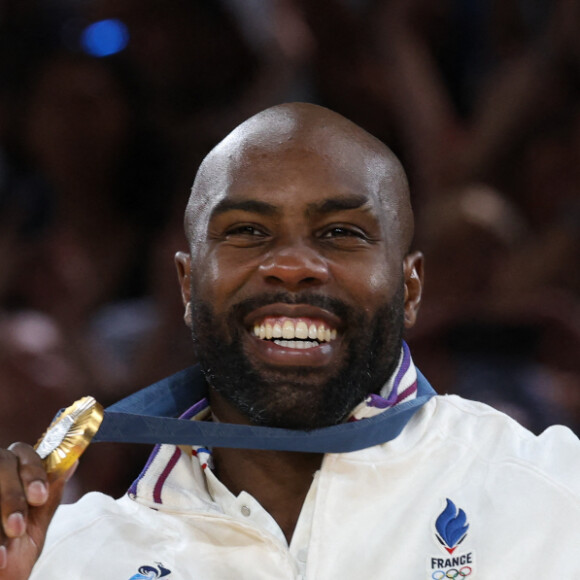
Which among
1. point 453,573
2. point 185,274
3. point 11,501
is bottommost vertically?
point 453,573

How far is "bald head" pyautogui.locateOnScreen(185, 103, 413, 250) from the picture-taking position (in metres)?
2.09

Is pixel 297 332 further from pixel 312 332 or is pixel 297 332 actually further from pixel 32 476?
pixel 32 476

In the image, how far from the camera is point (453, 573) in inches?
70.9

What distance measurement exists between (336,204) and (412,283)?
33 cm

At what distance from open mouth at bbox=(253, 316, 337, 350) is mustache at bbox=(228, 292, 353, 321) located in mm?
31

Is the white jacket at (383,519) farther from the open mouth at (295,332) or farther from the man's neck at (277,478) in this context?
the open mouth at (295,332)

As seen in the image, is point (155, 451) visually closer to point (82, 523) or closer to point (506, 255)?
point (82, 523)

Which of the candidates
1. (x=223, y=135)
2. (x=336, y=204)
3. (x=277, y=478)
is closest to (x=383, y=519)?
(x=277, y=478)

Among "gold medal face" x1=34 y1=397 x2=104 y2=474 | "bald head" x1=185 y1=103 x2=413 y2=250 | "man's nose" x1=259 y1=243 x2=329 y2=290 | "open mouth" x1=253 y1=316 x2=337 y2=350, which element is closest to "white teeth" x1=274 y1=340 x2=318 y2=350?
"open mouth" x1=253 y1=316 x2=337 y2=350

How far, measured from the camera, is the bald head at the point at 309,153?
6.84 ft

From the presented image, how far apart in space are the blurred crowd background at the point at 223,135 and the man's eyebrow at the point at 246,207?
41.5 inches

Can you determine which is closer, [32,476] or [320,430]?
[32,476]

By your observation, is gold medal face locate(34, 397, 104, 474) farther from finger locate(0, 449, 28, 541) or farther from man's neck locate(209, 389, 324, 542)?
man's neck locate(209, 389, 324, 542)

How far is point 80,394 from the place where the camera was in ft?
10.1
